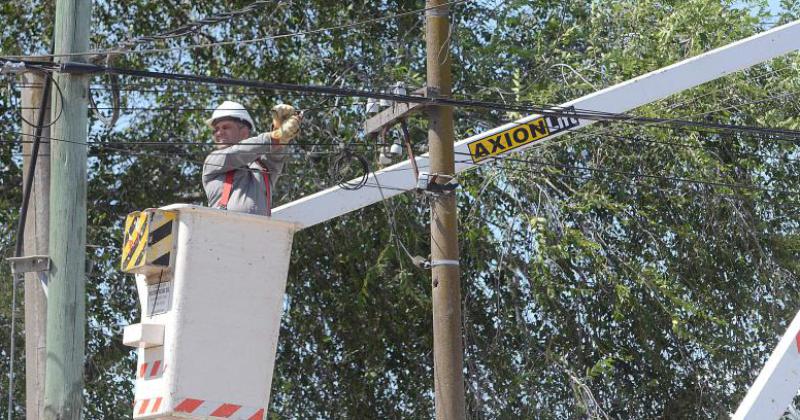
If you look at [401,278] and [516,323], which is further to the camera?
[516,323]

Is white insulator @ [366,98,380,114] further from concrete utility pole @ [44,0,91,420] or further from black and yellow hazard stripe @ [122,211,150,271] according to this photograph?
black and yellow hazard stripe @ [122,211,150,271]

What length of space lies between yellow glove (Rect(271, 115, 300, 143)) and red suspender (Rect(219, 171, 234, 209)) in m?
0.37

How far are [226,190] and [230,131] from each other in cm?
45

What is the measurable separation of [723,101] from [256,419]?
26.7 feet

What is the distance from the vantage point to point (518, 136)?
10.7 metres

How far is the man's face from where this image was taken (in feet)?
25.5

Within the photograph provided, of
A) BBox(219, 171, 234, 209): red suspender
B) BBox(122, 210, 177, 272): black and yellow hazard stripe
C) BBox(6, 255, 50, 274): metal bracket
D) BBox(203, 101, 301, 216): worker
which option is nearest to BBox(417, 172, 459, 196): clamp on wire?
BBox(203, 101, 301, 216): worker

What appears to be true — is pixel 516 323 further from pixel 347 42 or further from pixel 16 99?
pixel 16 99

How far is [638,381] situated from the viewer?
44.2ft

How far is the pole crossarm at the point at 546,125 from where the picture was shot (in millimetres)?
9930

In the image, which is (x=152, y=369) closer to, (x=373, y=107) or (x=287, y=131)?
(x=287, y=131)

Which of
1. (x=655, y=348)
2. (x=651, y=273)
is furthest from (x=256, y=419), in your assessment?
(x=655, y=348)

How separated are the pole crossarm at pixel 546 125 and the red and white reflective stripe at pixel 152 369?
2.64m

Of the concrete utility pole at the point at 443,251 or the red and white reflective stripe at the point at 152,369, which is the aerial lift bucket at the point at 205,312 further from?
the concrete utility pole at the point at 443,251
